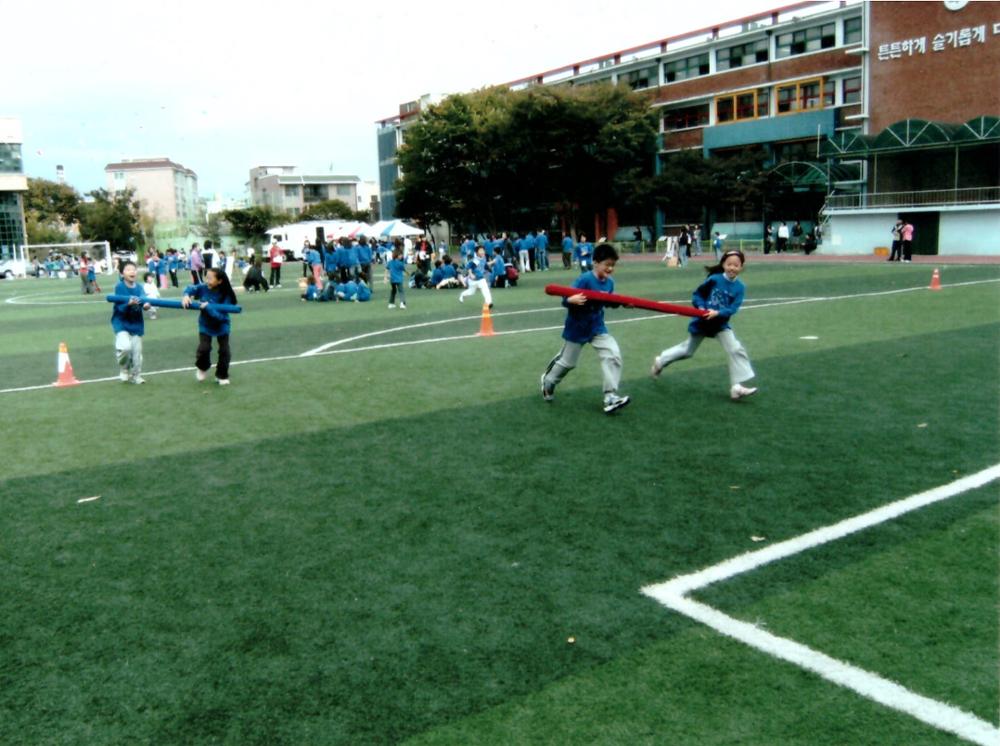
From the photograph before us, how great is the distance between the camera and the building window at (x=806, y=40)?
52156mm

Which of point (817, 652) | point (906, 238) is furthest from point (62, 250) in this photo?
point (817, 652)

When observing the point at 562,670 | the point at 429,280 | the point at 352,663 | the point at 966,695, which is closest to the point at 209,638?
the point at 352,663

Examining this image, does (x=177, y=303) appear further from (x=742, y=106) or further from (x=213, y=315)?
(x=742, y=106)

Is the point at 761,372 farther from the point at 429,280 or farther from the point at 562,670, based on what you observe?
the point at 429,280

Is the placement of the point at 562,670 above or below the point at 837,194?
below

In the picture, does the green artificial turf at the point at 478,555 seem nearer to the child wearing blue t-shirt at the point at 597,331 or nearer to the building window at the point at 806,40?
the child wearing blue t-shirt at the point at 597,331

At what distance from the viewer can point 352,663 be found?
3975 millimetres

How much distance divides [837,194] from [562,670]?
4763 centimetres

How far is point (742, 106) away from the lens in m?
57.5

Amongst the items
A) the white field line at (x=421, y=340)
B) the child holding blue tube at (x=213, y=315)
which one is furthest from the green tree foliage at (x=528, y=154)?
the child holding blue tube at (x=213, y=315)

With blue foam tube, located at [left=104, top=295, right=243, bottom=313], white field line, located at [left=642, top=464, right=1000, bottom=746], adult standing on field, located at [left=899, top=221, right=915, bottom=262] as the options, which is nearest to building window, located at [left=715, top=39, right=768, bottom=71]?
adult standing on field, located at [left=899, top=221, right=915, bottom=262]

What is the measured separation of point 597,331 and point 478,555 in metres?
4.14

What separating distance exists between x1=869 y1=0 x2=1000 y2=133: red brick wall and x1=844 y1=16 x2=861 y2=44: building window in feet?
28.1

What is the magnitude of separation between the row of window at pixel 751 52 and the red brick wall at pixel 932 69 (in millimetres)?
9140
